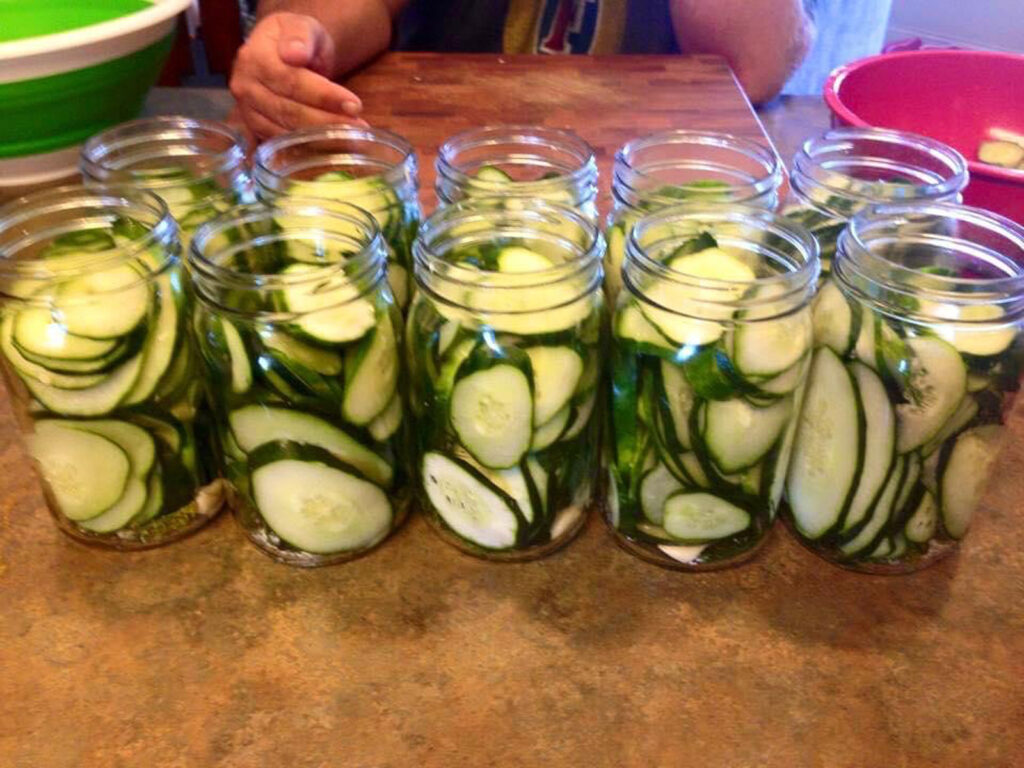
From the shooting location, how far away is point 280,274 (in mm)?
641

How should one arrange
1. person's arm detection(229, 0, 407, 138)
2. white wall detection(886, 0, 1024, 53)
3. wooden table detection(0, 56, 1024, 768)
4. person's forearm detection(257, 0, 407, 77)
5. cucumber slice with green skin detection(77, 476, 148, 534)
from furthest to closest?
white wall detection(886, 0, 1024, 53) → person's forearm detection(257, 0, 407, 77) → person's arm detection(229, 0, 407, 138) → cucumber slice with green skin detection(77, 476, 148, 534) → wooden table detection(0, 56, 1024, 768)

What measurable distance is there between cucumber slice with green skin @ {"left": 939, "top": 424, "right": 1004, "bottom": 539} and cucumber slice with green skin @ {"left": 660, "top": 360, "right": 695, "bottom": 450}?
193 mm

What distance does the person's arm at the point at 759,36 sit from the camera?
61.3 inches

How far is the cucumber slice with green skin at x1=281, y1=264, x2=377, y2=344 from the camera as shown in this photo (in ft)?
2.02

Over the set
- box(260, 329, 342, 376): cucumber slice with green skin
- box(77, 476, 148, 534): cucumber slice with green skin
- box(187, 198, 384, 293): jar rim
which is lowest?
box(77, 476, 148, 534): cucumber slice with green skin

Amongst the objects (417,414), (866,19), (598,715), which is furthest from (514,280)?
(866,19)

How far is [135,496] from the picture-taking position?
711 mm

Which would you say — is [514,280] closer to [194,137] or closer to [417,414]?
[417,414]

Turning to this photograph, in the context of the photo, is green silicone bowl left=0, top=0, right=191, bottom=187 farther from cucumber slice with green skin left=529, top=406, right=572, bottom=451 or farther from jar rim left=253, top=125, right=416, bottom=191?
cucumber slice with green skin left=529, top=406, right=572, bottom=451

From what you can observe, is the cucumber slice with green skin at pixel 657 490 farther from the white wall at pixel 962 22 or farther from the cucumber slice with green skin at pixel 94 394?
the white wall at pixel 962 22

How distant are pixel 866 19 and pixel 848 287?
69.4 inches

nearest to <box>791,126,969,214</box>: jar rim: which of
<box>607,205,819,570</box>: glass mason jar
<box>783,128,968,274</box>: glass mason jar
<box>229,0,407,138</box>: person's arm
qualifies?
<box>783,128,968,274</box>: glass mason jar

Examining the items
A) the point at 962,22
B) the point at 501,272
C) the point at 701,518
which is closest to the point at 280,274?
the point at 501,272

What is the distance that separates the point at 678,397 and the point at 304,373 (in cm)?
26
